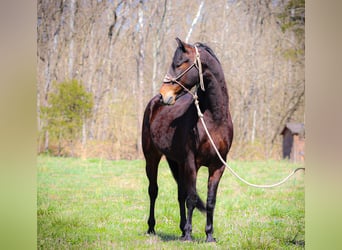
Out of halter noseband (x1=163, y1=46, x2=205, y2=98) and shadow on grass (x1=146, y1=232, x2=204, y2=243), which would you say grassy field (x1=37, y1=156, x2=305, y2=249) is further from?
halter noseband (x1=163, y1=46, x2=205, y2=98)

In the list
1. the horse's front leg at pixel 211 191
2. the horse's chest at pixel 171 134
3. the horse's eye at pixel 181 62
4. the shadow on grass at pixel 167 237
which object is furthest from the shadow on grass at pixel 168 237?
the horse's eye at pixel 181 62

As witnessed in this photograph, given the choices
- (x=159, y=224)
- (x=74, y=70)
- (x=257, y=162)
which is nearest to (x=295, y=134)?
(x=257, y=162)

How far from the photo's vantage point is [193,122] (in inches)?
165

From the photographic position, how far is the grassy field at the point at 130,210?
4.39m

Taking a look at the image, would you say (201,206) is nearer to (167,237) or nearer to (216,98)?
(167,237)

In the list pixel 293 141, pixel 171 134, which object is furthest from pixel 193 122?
pixel 293 141

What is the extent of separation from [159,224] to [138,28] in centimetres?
181

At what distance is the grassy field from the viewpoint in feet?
14.4

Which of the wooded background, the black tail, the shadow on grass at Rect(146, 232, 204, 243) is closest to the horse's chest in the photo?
the wooded background

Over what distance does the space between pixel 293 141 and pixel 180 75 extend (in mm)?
1442

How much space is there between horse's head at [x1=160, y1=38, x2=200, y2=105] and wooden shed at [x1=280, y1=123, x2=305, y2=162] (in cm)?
122

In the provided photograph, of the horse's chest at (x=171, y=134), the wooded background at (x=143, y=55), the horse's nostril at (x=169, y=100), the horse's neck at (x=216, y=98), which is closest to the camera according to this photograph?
the horse's nostril at (x=169, y=100)

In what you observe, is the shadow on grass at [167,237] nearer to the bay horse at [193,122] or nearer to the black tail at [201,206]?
the bay horse at [193,122]

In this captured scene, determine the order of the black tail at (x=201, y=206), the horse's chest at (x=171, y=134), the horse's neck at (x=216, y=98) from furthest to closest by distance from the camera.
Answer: the black tail at (x=201, y=206) → the horse's chest at (x=171, y=134) → the horse's neck at (x=216, y=98)
